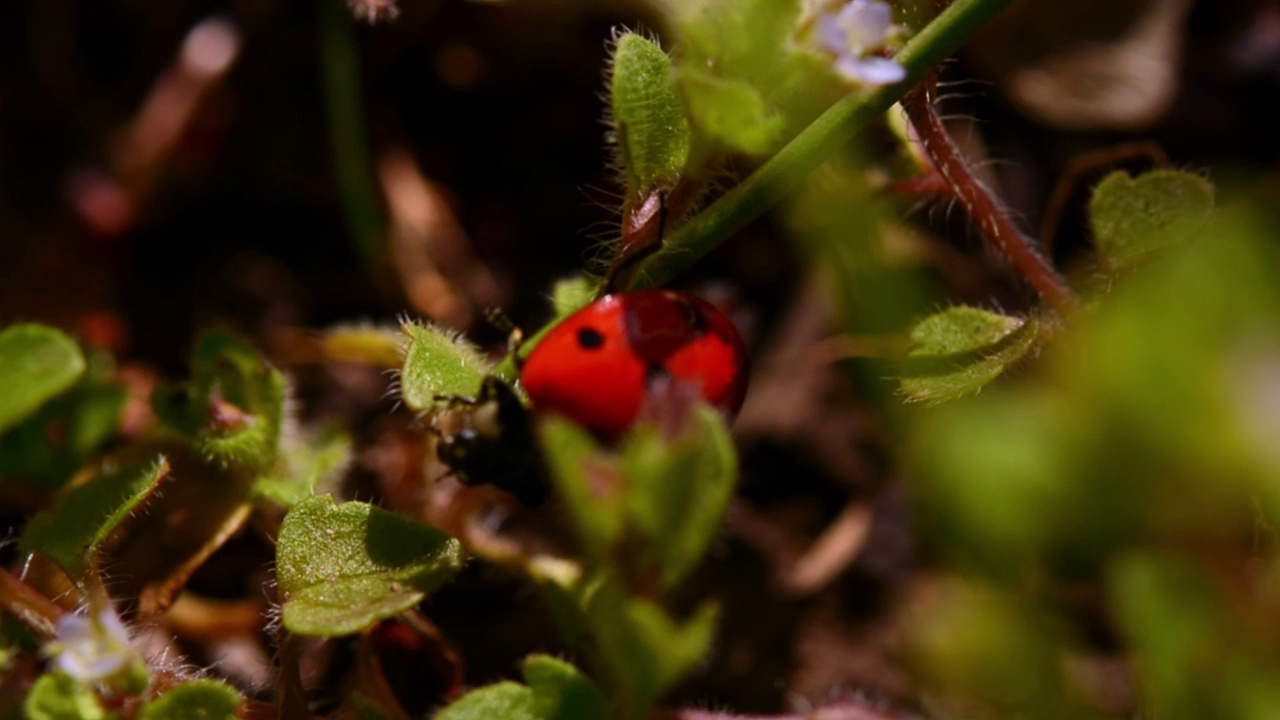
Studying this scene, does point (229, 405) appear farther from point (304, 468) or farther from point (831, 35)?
point (831, 35)

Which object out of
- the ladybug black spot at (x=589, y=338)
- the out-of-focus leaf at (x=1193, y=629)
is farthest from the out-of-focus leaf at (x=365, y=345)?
the out-of-focus leaf at (x=1193, y=629)

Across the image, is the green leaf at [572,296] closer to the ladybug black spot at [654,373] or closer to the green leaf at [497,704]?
the ladybug black spot at [654,373]

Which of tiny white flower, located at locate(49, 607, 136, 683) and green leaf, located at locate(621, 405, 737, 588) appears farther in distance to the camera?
tiny white flower, located at locate(49, 607, 136, 683)

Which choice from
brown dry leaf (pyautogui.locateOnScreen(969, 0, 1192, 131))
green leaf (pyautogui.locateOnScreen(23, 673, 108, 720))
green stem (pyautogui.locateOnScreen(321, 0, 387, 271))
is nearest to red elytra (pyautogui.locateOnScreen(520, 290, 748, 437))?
green leaf (pyautogui.locateOnScreen(23, 673, 108, 720))

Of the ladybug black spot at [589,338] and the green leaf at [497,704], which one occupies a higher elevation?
the ladybug black spot at [589,338]

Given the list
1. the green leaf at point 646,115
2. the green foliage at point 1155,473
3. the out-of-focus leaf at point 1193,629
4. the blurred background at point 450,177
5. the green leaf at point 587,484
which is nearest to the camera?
the green foliage at point 1155,473

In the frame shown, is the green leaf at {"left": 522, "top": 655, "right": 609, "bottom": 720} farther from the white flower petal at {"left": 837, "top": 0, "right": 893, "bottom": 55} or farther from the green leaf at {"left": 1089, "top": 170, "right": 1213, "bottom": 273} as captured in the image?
the green leaf at {"left": 1089, "top": 170, "right": 1213, "bottom": 273}
